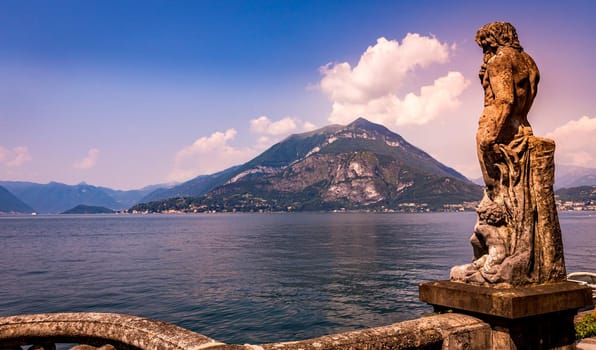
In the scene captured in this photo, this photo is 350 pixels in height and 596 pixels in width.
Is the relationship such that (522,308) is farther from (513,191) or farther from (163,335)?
(163,335)

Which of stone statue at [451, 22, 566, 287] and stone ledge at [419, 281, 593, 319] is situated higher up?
stone statue at [451, 22, 566, 287]

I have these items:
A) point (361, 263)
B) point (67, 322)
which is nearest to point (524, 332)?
point (67, 322)

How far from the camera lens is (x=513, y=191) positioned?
21.1 ft

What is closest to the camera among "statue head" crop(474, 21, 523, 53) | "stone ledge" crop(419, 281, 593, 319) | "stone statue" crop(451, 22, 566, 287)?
"stone ledge" crop(419, 281, 593, 319)

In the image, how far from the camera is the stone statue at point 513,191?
6.29 metres

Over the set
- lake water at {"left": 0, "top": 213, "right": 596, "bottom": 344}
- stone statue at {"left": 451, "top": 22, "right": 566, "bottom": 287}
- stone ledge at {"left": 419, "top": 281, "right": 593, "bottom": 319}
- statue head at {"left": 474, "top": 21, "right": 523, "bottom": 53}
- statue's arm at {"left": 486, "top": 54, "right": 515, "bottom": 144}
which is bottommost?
lake water at {"left": 0, "top": 213, "right": 596, "bottom": 344}

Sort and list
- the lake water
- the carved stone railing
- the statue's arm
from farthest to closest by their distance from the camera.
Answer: the lake water < the statue's arm < the carved stone railing

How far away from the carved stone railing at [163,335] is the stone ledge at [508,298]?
271 millimetres

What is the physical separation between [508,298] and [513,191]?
1.61 metres

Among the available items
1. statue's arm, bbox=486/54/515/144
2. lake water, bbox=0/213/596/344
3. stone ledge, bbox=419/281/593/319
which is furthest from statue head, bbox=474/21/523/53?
lake water, bbox=0/213/596/344

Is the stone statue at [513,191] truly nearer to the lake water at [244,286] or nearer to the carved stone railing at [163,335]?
the carved stone railing at [163,335]

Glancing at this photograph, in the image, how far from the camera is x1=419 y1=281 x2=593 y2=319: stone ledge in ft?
18.6

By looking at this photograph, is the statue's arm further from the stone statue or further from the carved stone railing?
the carved stone railing

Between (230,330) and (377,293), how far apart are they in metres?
17.9
